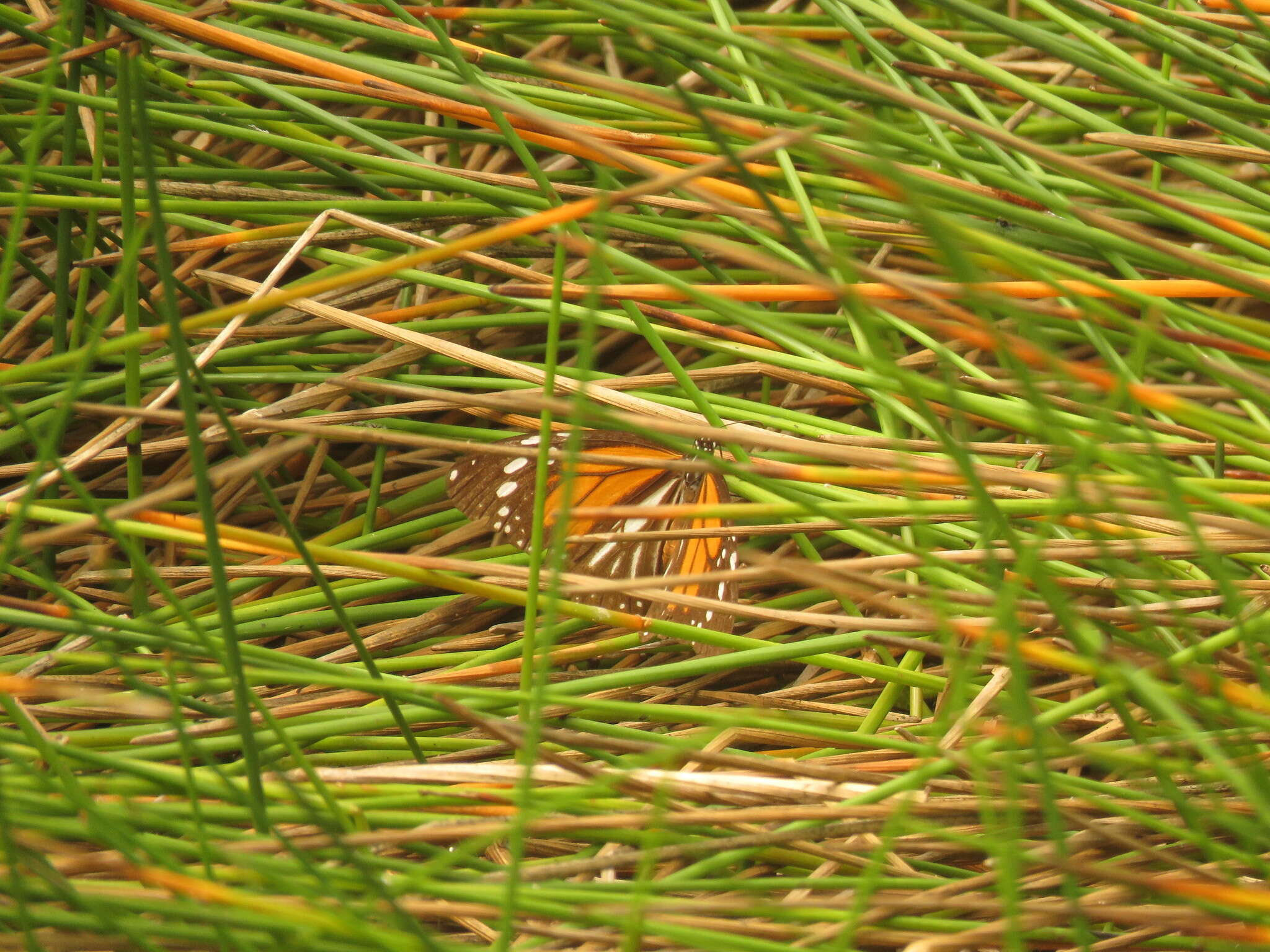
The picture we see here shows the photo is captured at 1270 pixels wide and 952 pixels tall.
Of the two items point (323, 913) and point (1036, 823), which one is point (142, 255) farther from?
point (1036, 823)

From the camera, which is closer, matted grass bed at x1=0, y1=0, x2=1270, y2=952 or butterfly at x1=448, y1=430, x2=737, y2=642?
matted grass bed at x1=0, y1=0, x2=1270, y2=952

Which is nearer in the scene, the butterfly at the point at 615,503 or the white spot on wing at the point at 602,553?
the butterfly at the point at 615,503

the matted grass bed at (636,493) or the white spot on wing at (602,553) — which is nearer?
the matted grass bed at (636,493)

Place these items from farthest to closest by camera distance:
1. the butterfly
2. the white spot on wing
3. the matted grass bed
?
the white spot on wing
the butterfly
the matted grass bed

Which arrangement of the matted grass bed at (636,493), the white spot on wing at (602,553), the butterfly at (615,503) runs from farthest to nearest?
the white spot on wing at (602,553) < the butterfly at (615,503) < the matted grass bed at (636,493)

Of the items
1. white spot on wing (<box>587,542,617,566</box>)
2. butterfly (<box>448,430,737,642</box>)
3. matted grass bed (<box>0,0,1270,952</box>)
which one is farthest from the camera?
white spot on wing (<box>587,542,617,566</box>)

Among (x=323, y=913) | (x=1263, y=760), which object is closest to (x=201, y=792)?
(x=323, y=913)

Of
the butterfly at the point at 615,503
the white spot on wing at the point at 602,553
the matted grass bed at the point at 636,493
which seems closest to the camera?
the matted grass bed at the point at 636,493

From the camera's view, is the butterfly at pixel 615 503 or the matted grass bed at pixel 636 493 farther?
the butterfly at pixel 615 503
